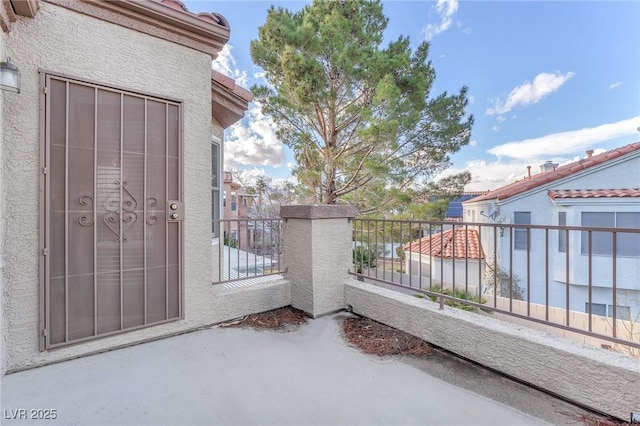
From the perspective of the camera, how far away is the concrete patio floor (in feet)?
5.79

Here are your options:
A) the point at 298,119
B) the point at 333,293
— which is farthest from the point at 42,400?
the point at 298,119

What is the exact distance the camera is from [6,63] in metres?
1.95

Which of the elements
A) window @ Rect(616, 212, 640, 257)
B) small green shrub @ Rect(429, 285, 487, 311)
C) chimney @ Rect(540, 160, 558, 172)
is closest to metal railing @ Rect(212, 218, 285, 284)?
small green shrub @ Rect(429, 285, 487, 311)

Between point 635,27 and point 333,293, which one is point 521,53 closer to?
point 635,27

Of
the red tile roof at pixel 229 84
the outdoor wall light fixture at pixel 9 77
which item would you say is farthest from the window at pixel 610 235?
the outdoor wall light fixture at pixel 9 77

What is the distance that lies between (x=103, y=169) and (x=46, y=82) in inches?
30.4

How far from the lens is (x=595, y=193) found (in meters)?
9.30

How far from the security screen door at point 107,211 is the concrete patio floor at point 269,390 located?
0.43m

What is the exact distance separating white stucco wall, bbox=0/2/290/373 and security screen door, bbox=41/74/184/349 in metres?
0.08

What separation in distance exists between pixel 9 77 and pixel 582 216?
13.7 meters

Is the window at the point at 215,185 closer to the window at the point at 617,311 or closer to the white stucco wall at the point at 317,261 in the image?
the white stucco wall at the point at 317,261

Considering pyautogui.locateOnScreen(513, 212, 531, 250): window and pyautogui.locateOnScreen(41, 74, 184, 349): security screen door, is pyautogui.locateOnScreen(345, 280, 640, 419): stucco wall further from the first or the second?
pyautogui.locateOnScreen(513, 212, 531, 250): window

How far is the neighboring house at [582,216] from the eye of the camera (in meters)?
9.02

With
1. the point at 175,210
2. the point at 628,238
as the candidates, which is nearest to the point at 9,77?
the point at 175,210
